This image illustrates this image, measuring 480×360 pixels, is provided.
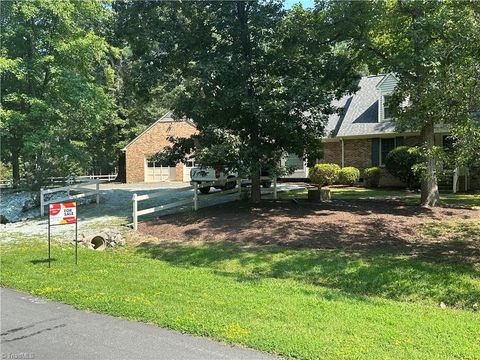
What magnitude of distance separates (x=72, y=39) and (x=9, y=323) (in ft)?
61.6

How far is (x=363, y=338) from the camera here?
5020mm

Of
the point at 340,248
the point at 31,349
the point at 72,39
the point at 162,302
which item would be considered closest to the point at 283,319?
the point at 162,302

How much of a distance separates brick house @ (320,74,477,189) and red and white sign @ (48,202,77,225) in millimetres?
17190

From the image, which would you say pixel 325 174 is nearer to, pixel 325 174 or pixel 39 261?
pixel 325 174

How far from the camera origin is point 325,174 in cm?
2531

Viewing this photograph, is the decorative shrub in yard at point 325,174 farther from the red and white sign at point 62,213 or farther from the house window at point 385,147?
the red and white sign at point 62,213

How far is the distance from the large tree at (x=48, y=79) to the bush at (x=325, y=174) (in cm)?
1170

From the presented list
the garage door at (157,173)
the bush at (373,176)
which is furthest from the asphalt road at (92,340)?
the garage door at (157,173)

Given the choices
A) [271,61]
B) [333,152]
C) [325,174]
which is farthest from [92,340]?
[333,152]

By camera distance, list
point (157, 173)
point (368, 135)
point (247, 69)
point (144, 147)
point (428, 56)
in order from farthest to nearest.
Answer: point (157, 173)
point (144, 147)
point (368, 135)
point (247, 69)
point (428, 56)

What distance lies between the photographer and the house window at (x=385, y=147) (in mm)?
24688

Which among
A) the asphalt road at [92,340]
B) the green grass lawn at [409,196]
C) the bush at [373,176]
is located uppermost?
the bush at [373,176]

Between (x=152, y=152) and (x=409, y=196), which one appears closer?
(x=409, y=196)

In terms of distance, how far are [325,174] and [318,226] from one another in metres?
13.2
